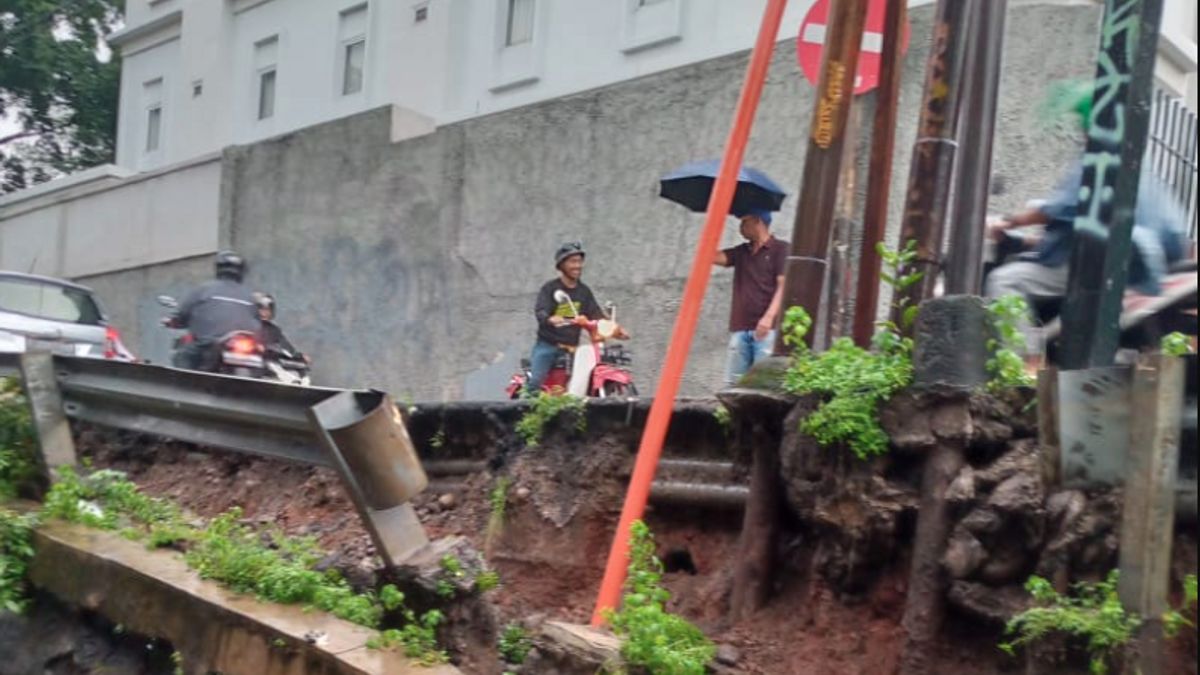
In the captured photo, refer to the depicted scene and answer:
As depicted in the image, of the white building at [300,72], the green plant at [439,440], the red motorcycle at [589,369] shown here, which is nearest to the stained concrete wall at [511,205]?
the white building at [300,72]

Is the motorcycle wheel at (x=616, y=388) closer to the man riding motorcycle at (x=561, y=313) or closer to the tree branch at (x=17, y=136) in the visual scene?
the man riding motorcycle at (x=561, y=313)

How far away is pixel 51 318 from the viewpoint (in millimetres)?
15703

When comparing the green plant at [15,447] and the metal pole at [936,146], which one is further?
the green plant at [15,447]

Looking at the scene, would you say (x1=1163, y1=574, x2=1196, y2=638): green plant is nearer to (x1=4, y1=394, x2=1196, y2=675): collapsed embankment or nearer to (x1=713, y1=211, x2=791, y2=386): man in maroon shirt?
(x1=4, y1=394, x2=1196, y2=675): collapsed embankment

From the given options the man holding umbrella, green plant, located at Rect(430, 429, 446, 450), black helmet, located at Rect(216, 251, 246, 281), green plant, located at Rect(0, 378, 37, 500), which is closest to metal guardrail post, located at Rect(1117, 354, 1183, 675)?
green plant, located at Rect(430, 429, 446, 450)

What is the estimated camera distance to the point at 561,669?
187 inches

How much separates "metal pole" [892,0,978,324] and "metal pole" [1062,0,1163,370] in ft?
2.57

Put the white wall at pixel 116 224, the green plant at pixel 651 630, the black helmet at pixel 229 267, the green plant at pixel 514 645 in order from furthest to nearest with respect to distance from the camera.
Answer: the white wall at pixel 116 224 < the black helmet at pixel 229 267 < the green plant at pixel 514 645 < the green plant at pixel 651 630

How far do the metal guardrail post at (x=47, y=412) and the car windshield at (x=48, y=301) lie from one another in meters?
8.64

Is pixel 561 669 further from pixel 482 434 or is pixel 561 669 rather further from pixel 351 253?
pixel 351 253

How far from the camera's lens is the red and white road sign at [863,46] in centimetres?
690

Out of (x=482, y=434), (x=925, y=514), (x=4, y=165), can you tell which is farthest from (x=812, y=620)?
(x=4, y=165)

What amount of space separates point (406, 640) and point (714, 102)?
8210 millimetres

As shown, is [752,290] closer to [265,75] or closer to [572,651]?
[572,651]
